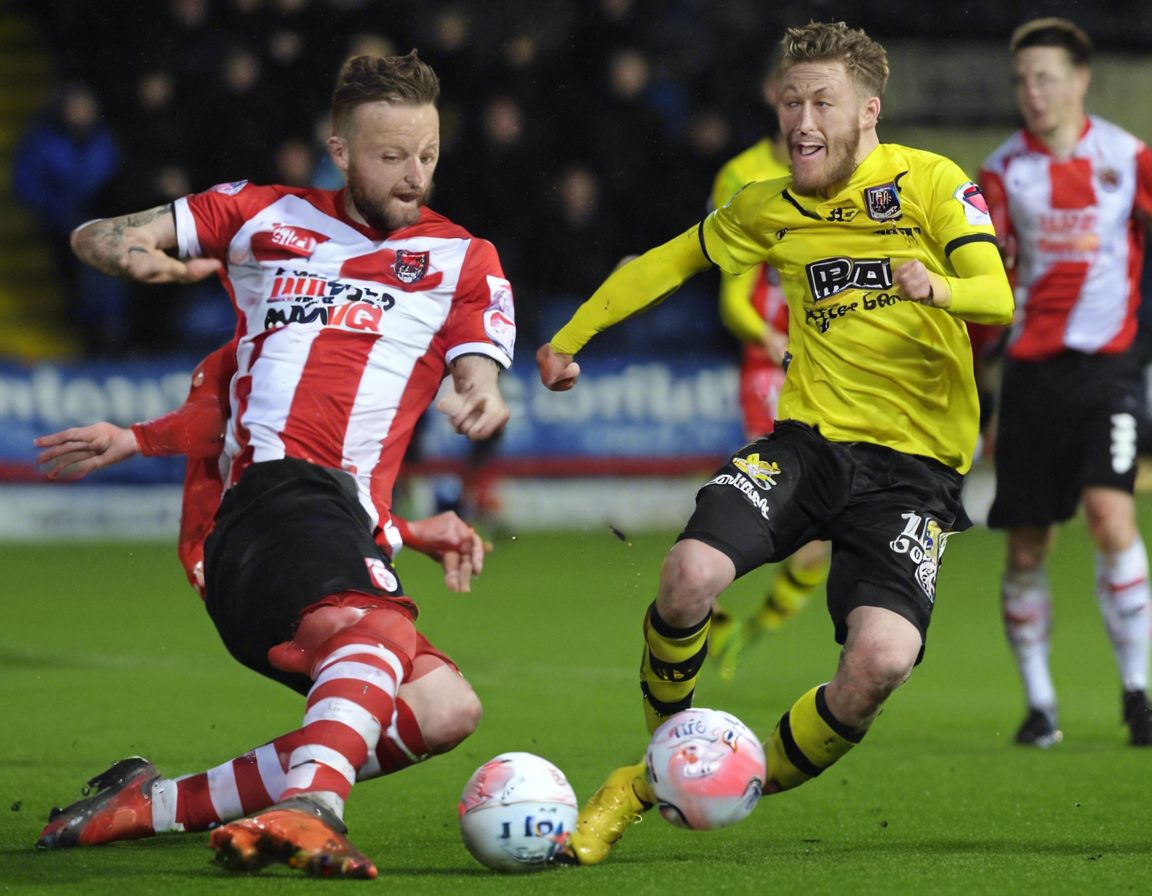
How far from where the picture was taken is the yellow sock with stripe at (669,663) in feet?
14.1

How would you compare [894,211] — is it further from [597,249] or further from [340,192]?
[597,249]

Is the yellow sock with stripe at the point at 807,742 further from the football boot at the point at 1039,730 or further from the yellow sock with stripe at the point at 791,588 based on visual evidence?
the yellow sock with stripe at the point at 791,588

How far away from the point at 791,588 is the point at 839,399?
296cm

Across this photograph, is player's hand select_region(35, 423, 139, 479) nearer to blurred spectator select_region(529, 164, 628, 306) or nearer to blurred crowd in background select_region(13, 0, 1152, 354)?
blurred crowd in background select_region(13, 0, 1152, 354)

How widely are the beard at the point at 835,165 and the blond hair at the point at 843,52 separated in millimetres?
130

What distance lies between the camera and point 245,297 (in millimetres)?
4477

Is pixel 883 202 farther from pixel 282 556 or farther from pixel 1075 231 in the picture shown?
pixel 1075 231

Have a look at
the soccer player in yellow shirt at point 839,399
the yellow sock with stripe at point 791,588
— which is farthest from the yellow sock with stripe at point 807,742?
the yellow sock with stripe at point 791,588

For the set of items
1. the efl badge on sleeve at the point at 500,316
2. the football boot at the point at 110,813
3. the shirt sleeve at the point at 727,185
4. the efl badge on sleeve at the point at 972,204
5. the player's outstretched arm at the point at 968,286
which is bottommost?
the football boot at the point at 110,813

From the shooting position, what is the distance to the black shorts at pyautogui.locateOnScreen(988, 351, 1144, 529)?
20.4 feet

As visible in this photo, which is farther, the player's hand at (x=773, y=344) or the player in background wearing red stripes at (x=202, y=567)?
the player's hand at (x=773, y=344)

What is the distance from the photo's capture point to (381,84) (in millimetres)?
4320

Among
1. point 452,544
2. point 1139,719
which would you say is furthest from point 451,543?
point 1139,719

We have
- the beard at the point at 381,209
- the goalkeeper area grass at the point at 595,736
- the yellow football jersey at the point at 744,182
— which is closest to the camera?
the goalkeeper area grass at the point at 595,736
